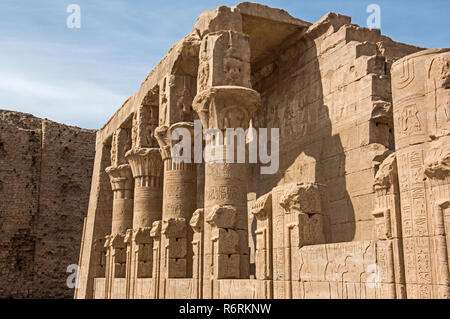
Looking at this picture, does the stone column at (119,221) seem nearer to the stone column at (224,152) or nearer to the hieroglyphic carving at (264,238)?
the stone column at (224,152)

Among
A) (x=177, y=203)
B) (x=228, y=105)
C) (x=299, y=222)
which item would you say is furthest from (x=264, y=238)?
(x=177, y=203)

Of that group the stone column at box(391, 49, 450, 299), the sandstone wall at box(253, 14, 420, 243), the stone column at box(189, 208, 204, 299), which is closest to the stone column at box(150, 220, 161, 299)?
the stone column at box(189, 208, 204, 299)

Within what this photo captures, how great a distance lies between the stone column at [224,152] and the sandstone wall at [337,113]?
188 cm

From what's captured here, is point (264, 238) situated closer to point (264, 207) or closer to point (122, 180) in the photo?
point (264, 207)

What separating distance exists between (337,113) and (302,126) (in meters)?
1.30

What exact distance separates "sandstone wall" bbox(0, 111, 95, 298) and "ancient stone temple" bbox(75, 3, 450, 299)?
6.66m

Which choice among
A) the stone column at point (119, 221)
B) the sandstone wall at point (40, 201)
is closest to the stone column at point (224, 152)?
the stone column at point (119, 221)

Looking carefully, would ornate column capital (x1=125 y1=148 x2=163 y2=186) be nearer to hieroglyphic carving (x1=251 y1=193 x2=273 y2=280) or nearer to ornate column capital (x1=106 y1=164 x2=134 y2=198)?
ornate column capital (x1=106 y1=164 x2=134 y2=198)

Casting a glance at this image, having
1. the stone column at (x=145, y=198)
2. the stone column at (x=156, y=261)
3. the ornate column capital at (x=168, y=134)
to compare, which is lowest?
the stone column at (x=156, y=261)

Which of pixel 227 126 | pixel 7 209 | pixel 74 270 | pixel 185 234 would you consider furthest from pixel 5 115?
pixel 227 126

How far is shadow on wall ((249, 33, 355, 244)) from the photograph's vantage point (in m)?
10.4

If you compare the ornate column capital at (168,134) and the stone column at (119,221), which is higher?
the ornate column capital at (168,134)

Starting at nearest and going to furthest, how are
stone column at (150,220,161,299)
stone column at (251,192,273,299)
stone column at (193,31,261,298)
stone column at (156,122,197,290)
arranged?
stone column at (251,192,273,299)
stone column at (193,31,261,298)
stone column at (156,122,197,290)
stone column at (150,220,161,299)

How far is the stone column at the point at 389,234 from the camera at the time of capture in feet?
17.1
